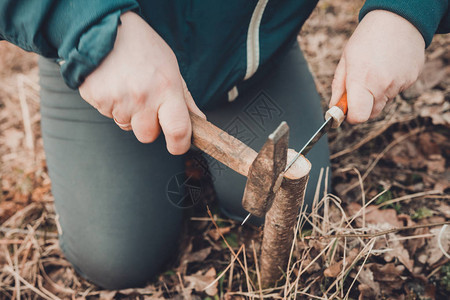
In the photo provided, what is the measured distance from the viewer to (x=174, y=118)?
1025mm

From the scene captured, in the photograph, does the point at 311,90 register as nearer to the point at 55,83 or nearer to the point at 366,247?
the point at 366,247

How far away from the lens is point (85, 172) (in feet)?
5.90

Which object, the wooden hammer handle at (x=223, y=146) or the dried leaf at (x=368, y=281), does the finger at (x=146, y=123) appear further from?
the dried leaf at (x=368, y=281)

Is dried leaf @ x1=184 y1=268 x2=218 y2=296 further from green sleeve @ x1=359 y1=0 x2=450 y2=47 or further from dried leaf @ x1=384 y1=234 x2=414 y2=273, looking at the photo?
green sleeve @ x1=359 y1=0 x2=450 y2=47

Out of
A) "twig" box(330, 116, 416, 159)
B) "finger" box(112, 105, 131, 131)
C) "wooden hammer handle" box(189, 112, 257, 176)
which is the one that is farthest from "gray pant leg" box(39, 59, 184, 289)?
"twig" box(330, 116, 416, 159)

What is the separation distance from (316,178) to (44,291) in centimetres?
175

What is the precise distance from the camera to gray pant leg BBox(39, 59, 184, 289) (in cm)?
179

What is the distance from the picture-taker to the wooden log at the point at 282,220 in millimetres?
1034

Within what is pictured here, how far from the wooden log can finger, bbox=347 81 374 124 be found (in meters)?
0.31

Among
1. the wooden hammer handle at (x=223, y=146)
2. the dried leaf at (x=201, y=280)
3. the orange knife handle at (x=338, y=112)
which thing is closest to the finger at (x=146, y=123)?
the wooden hammer handle at (x=223, y=146)

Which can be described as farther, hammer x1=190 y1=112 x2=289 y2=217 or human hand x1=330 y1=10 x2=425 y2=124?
human hand x1=330 y1=10 x2=425 y2=124

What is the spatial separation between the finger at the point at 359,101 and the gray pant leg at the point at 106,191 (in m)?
1.09

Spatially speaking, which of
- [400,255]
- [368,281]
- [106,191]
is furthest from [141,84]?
[400,255]

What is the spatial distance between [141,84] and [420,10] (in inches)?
43.1
